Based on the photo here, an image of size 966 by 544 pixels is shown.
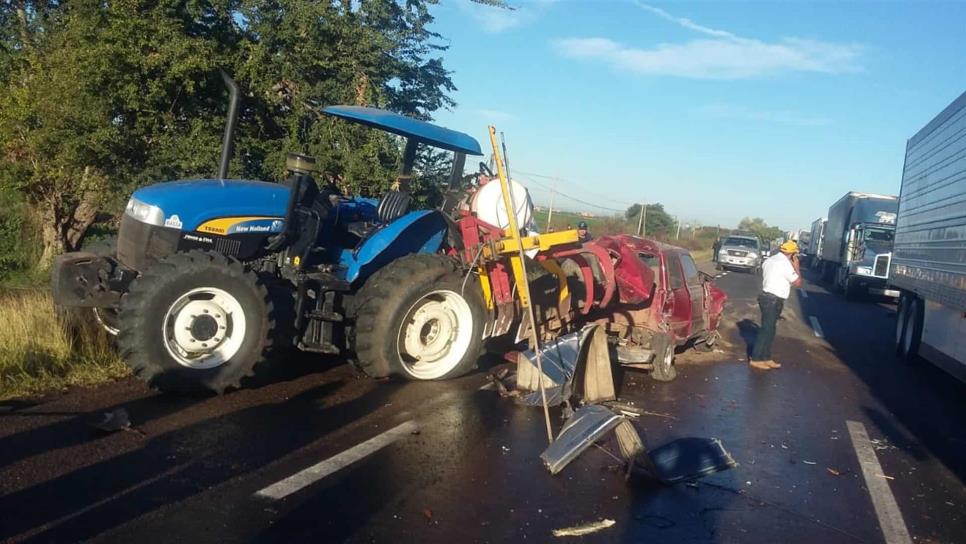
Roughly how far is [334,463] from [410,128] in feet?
13.0

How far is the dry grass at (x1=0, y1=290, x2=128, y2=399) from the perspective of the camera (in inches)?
273

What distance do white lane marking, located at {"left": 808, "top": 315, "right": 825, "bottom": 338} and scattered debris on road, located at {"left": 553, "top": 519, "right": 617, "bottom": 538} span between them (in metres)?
12.0

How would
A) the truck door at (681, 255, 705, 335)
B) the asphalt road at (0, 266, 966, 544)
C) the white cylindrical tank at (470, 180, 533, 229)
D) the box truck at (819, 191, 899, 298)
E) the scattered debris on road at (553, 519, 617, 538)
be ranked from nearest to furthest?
the asphalt road at (0, 266, 966, 544) < the scattered debris on road at (553, 519, 617, 538) < the white cylindrical tank at (470, 180, 533, 229) < the truck door at (681, 255, 705, 335) < the box truck at (819, 191, 899, 298)

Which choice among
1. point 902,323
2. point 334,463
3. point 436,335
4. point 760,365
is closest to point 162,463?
point 334,463

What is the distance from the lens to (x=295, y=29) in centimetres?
1252

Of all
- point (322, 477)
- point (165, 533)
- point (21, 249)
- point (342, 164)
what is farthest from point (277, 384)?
point (21, 249)

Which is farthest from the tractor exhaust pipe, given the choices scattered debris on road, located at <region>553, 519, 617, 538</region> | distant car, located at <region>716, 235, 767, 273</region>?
distant car, located at <region>716, 235, 767, 273</region>

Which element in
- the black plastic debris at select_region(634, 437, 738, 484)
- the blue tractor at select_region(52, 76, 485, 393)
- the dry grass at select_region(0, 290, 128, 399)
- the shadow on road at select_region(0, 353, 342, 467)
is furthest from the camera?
the dry grass at select_region(0, 290, 128, 399)

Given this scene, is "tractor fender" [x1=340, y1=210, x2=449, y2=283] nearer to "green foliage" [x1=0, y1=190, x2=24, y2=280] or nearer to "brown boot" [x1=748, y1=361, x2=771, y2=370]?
"brown boot" [x1=748, y1=361, x2=771, y2=370]

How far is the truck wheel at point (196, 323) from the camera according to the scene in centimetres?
654

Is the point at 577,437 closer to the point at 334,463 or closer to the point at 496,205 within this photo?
the point at 334,463

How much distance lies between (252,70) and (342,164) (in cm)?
190

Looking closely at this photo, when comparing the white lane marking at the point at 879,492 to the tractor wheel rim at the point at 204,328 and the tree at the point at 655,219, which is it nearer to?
the tractor wheel rim at the point at 204,328

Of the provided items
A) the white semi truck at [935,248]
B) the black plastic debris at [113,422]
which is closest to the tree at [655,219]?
the white semi truck at [935,248]
